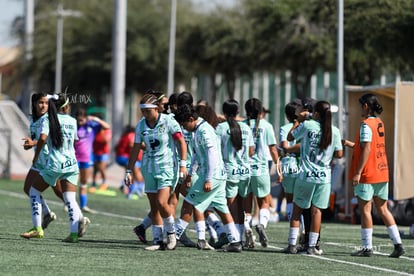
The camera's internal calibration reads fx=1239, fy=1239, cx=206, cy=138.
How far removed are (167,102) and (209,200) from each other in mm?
1618

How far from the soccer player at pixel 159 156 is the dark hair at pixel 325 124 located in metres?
1.68

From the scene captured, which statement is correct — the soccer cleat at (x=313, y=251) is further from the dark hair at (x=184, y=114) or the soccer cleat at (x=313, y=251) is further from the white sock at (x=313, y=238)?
the dark hair at (x=184, y=114)

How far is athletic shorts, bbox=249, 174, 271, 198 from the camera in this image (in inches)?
650

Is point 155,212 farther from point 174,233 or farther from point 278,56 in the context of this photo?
point 278,56

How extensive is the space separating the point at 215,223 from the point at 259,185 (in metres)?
0.82

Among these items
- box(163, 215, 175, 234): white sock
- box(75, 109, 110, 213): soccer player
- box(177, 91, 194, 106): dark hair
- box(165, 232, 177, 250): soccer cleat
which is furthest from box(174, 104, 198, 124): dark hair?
box(75, 109, 110, 213): soccer player

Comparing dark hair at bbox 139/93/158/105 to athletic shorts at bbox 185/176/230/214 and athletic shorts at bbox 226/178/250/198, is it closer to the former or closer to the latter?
athletic shorts at bbox 185/176/230/214

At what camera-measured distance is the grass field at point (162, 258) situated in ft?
42.4

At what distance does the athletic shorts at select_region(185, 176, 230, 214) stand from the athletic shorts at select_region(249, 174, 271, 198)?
4.34 ft

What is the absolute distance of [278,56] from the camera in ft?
141

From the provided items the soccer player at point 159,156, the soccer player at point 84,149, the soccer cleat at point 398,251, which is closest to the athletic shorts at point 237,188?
the soccer player at point 159,156

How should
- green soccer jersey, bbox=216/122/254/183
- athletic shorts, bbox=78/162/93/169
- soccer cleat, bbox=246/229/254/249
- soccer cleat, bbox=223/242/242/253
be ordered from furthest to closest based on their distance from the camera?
athletic shorts, bbox=78/162/93/169, soccer cleat, bbox=246/229/254/249, green soccer jersey, bbox=216/122/254/183, soccer cleat, bbox=223/242/242/253

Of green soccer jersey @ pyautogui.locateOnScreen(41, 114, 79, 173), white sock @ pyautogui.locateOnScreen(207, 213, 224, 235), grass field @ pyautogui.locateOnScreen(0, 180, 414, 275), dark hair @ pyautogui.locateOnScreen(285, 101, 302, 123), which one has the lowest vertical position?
grass field @ pyautogui.locateOnScreen(0, 180, 414, 275)

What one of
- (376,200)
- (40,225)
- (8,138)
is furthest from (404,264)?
(8,138)
